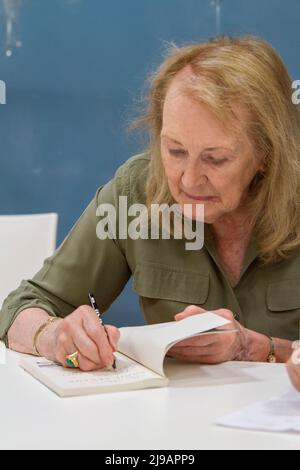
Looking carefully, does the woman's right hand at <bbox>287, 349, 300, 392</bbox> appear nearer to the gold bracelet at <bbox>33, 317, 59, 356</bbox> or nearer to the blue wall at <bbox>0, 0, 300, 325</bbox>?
the gold bracelet at <bbox>33, 317, 59, 356</bbox>

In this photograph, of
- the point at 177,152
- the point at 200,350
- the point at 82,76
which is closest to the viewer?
the point at 200,350

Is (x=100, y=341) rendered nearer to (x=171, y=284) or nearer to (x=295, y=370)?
(x=295, y=370)

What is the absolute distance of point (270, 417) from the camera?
3.82ft

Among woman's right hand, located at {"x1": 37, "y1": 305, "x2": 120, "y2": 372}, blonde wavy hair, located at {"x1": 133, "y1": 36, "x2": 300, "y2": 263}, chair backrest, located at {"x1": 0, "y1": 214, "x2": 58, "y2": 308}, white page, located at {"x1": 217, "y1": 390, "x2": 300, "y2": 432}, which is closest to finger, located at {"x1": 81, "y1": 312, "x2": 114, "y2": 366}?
woman's right hand, located at {"x1": 37, "y1": 305, "x2": 120, "y2": 372}

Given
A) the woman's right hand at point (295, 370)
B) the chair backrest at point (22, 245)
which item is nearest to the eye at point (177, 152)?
the woman's right hand at point (295, 370)

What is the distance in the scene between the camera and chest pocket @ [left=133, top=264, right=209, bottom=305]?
191 cm

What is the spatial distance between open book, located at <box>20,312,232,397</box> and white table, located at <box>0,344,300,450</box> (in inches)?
0.8

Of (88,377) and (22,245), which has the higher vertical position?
(22,245)

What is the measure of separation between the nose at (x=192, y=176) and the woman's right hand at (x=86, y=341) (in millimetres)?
386

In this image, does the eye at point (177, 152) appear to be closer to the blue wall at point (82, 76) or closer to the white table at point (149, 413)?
the white table at point (149, 413)

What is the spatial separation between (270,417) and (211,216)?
72 centimetres

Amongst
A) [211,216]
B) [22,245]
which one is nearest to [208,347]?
[211,216]

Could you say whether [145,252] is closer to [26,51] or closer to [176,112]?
[176,112]
